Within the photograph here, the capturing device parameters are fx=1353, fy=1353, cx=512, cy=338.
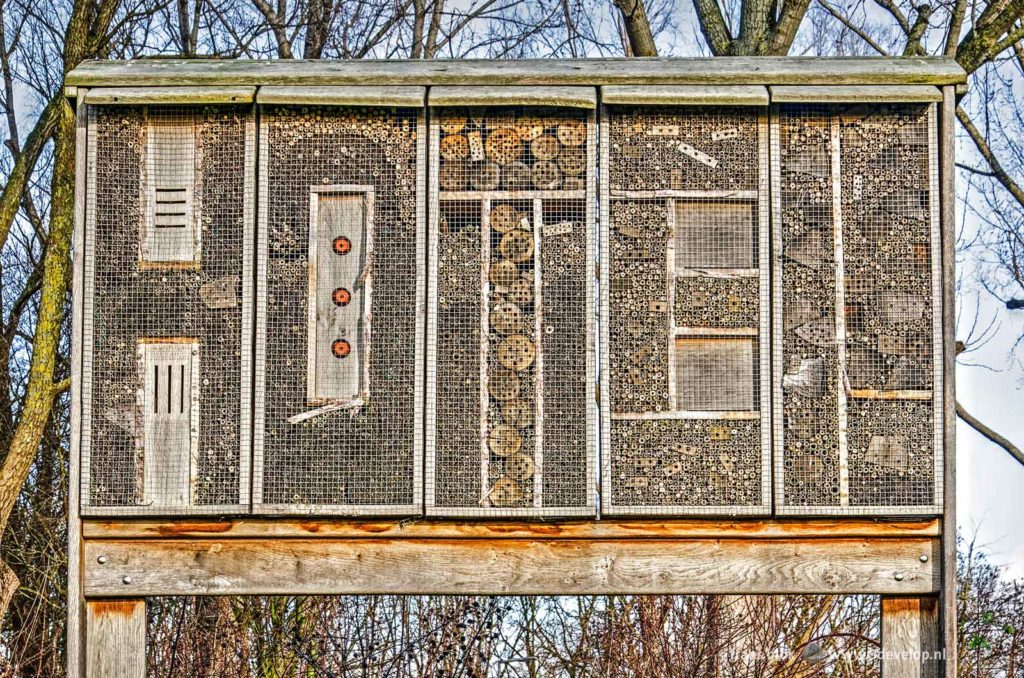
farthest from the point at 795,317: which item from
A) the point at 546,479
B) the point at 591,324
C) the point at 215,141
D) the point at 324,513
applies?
the point at 215,141

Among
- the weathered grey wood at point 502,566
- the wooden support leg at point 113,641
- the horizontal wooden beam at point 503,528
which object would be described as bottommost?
the wooden support leg at point 113,641

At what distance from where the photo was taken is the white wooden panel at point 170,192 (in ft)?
20.5

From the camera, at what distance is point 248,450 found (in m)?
6.16

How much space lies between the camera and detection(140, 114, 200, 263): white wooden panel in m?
6.25

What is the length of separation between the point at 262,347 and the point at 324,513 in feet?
2.65

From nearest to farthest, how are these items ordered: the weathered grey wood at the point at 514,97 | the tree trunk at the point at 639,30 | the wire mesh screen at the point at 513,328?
the wire mesh screen at the point at 513,328
the weathered grey wood at the point at 514,97
the tree trunk at the point at 639,30

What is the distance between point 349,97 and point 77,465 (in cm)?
210

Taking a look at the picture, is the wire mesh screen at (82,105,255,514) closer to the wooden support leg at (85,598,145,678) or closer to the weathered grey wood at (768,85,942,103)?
the wooden support leg at (85,598,145,678)

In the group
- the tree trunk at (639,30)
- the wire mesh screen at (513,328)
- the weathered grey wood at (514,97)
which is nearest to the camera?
the wire mesh screen at (513,328)

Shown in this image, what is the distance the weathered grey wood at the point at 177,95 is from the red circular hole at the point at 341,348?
120 centimetres

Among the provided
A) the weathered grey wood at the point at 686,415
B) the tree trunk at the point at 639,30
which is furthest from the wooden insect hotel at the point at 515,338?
the tree trunk at the point at 639,30

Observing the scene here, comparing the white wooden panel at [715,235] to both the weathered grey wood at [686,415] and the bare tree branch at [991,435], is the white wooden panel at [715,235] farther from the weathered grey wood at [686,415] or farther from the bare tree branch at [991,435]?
the bare tree branch at [991,435]

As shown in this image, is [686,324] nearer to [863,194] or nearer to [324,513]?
[863,194]

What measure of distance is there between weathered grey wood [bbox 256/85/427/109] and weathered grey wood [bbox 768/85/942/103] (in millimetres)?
1682
